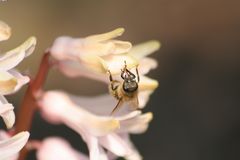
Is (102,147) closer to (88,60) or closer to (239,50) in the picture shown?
(88,60)

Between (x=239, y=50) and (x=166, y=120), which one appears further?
(x=239, y=50)

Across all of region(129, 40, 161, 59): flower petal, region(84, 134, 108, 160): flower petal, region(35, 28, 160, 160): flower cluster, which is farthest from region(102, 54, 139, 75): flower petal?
region(84, 134, 108, 160): flower petal

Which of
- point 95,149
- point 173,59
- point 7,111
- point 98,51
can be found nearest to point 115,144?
point 95,149

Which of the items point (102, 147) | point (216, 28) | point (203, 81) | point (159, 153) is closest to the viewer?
point (102, 147)

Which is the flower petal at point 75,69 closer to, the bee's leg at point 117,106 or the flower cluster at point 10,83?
the bee's leg at point 117,106

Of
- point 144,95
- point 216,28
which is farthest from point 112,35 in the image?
point 216,28

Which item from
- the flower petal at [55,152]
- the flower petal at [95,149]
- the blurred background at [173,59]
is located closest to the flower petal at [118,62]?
the flower petal at [95,149]

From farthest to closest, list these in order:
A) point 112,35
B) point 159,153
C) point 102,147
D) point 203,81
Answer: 1. point 203,81
2. point 159,153
3. point 102,147
4. point 112,35
